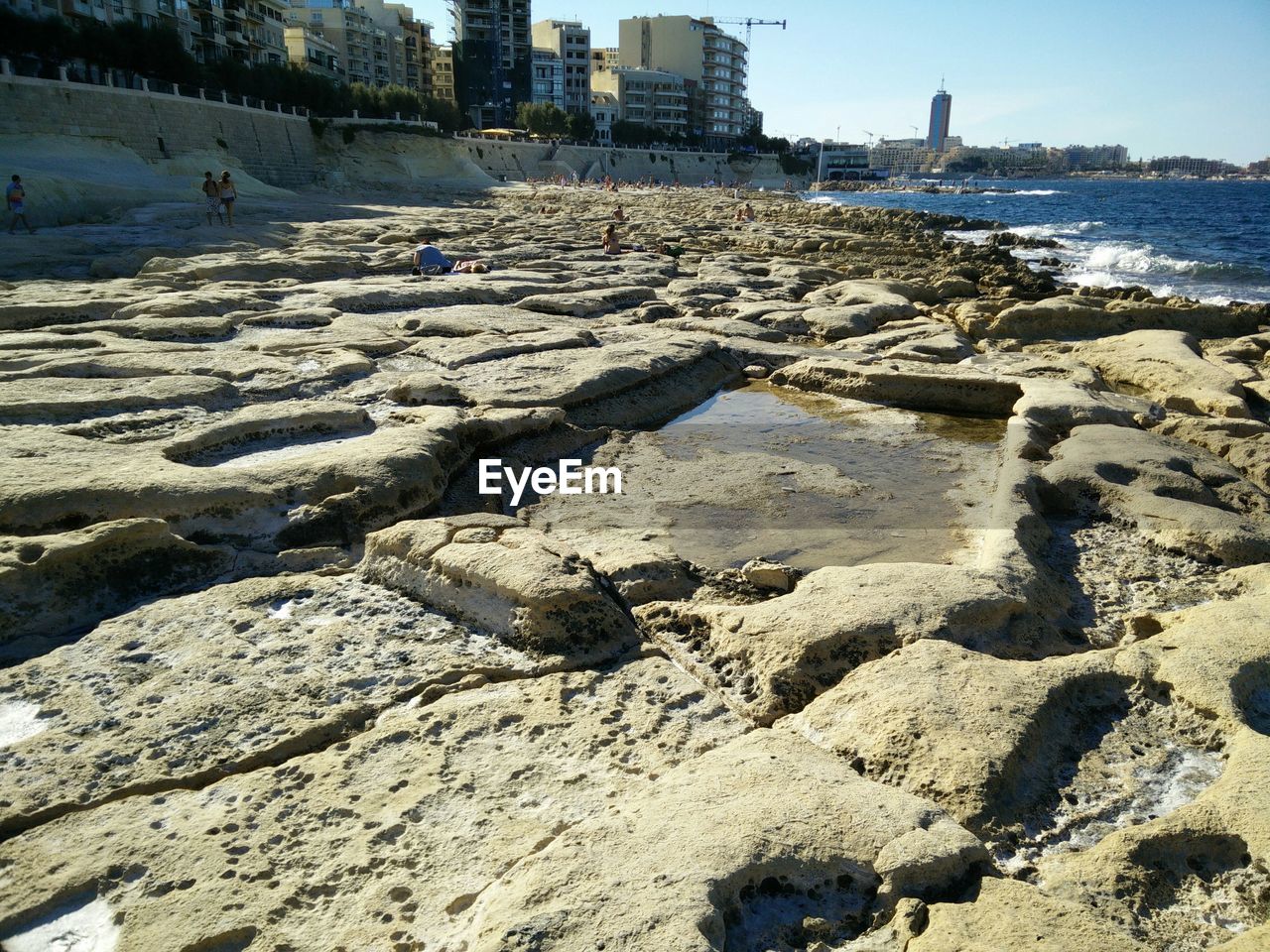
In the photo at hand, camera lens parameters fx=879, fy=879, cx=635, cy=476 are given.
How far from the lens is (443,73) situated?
270 ft

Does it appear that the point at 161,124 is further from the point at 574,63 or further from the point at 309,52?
the point at 574,63

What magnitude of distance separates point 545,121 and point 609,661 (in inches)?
2608

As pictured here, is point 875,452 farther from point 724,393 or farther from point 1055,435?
point 724,393

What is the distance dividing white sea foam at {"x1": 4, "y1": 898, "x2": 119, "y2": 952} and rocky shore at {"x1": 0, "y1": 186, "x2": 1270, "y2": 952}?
1 centimetres

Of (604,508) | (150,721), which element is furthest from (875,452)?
(150,721)

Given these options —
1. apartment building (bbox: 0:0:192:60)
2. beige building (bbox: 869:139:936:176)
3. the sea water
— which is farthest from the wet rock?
beige building (bbox: 869:139:936:176)

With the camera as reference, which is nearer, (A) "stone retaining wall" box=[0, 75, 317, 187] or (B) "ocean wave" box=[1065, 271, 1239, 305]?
(B) "ocean wave" box=[1065, 271, 1239, 305]

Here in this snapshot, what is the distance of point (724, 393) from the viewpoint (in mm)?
7141

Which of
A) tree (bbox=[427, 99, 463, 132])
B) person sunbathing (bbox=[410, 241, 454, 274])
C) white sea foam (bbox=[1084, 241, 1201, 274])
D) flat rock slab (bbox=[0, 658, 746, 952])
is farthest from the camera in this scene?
tree (bbox=[427, 99, 463, 132])

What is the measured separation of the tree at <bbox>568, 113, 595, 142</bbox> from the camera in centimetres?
6425

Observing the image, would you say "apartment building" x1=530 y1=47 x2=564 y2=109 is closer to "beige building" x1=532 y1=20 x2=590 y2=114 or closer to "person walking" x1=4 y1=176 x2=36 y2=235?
"beige building" x1=532 y1=20 x2=590 y2=114

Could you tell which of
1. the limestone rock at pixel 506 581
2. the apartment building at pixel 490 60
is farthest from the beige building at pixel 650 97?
the limestone rock at pixel 506 581

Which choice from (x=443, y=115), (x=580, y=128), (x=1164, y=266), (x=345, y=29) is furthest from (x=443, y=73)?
(x=1164, y=266)

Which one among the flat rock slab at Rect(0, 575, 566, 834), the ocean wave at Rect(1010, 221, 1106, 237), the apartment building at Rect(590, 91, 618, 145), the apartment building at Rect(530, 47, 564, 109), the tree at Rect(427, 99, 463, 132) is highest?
the apartment building at Rect(530, 47, 564, 109)
